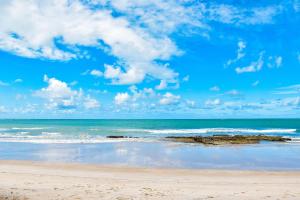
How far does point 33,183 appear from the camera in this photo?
14.9 metres

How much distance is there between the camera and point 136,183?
15.6 metres

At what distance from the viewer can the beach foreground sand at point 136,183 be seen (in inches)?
508

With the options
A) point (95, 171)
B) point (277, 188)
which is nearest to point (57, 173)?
point (95, 171)

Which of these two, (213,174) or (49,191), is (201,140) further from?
(49,191)

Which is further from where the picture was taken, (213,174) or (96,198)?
(213,174)

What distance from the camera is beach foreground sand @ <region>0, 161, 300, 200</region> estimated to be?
12914 millimetres

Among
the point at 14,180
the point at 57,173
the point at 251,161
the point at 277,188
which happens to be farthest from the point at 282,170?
the point at 14,180

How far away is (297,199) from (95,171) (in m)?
10.3

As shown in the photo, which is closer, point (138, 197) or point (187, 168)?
point (138, 197)

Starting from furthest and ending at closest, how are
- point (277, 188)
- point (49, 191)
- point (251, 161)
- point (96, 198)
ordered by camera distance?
1. point (251, 161)
2. point (277, 188)
3. point (49, 191)
4. point (96, 198)

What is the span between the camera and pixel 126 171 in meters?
19.5

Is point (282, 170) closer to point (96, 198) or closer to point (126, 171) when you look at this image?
point (126, 171)

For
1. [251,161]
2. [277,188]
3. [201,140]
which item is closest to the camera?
[277,188]

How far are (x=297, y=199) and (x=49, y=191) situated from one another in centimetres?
849
